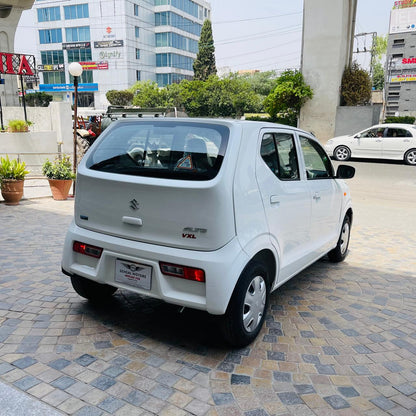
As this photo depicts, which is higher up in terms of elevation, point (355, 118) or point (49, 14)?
point (49, 14)

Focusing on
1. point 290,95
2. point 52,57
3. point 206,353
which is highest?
point 52,57

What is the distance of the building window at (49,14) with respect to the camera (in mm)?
71688

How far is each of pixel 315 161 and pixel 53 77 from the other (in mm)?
77528

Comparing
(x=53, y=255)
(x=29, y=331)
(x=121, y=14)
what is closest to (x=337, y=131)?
(x=53, y=255)

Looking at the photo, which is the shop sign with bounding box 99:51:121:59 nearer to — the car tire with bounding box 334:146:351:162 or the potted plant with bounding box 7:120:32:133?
the potted plant with bounding box 7:120:32:133

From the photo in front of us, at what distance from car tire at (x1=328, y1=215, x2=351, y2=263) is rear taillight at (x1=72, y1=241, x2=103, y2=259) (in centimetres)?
328

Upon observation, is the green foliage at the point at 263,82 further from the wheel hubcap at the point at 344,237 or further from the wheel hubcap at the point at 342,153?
the wheel hubcap at the point at 344,237

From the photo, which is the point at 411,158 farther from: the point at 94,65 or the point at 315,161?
the point at 94,65

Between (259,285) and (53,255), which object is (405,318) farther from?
(53,255)

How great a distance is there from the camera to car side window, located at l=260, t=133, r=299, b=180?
3352 mm

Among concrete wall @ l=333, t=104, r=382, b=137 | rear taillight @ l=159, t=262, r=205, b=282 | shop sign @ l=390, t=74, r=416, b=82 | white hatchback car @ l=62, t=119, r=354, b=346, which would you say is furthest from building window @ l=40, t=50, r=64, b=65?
rear taillight @ l=159, t=262, r=205, b=282

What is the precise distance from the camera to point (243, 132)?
3.04m

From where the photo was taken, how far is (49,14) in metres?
72.2

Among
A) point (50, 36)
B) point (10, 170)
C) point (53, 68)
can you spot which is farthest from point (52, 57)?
point (10, 170)
